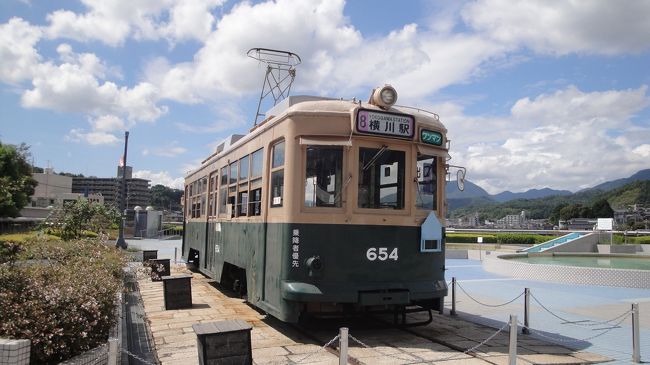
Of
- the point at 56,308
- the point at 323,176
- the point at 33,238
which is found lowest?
the point at 56,308

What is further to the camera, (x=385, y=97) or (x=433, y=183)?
(x=433, y=183)

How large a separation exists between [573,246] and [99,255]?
91.1 feet

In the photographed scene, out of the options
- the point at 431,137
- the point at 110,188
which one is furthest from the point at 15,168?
the point at 110,188

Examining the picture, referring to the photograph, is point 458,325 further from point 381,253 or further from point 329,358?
point 329,358

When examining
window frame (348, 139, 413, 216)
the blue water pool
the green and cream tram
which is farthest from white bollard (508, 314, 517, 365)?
the blue water pool

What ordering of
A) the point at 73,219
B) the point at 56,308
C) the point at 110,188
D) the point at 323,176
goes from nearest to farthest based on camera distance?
the point at 56,308 < the point at 323,176 < the point at 73,219 < the point at 110,188

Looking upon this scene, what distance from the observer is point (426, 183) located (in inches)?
301

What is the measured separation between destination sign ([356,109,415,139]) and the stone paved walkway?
2.85m

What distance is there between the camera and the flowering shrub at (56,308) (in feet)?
15.2

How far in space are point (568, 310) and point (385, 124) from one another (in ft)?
21.4

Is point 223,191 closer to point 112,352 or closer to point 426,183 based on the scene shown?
point 426,183

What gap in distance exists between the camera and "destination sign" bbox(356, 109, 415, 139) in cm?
709

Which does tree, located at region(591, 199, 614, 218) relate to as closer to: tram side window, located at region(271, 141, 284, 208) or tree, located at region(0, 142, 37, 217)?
tree, located at region(0, 142, 37, 217)

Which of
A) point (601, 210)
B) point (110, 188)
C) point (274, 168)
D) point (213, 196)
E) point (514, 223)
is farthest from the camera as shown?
point (514, 223)
